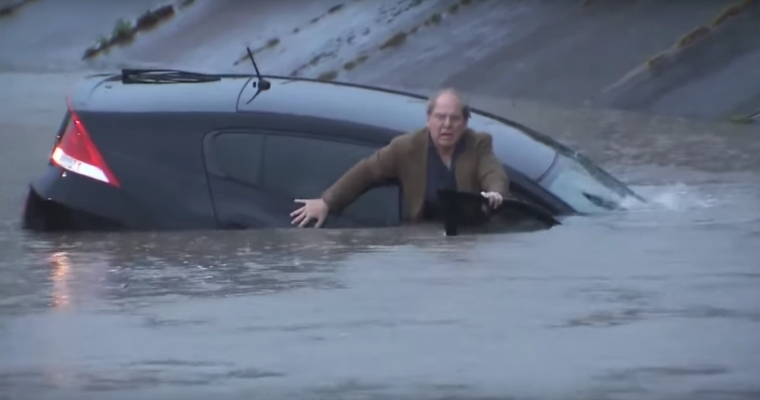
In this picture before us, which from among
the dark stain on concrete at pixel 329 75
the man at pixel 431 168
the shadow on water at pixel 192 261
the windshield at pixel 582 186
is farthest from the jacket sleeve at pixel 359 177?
the dark stain on concrete at pixel 329 75

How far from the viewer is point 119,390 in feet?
18.6

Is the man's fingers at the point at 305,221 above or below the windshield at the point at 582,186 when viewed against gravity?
below

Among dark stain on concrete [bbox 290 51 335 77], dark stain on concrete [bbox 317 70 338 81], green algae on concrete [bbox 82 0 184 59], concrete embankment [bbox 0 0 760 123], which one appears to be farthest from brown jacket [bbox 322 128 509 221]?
green algae on concrete [bbox 82 0 184 59]

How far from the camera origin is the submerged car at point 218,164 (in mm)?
8414

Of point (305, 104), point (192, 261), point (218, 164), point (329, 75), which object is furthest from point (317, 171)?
point (329, 75)

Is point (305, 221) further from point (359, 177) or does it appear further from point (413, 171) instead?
point (413, 171)


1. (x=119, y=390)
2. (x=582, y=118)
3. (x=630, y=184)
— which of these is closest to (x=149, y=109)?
(x=119, y=390)

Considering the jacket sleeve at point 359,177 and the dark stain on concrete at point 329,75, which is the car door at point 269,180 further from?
the dark stain on concrete at point 329,75

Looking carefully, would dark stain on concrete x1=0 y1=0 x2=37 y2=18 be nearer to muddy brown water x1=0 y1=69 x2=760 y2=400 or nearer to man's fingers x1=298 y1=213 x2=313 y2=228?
muddy brown water x1=0 y1=69 x2=760 y2=400

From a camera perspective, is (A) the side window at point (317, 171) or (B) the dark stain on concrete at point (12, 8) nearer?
(A) the side window at point (317, 171)

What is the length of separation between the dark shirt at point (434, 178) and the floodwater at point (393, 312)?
15 centimetres

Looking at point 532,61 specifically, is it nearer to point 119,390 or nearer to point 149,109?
point 149,109

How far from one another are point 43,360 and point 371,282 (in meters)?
1.93

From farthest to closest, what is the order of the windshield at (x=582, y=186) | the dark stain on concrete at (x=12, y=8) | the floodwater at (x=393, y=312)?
the dark stain on concrete at (x=12, y=8) → the windshield at (x=582, y=186) → the floodwater at (x=393, y=312)
